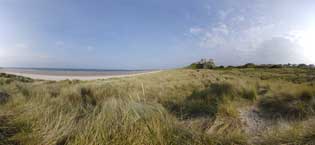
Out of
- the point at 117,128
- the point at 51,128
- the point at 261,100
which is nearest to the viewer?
the point at 117,128

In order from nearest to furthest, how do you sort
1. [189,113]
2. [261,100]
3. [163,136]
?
[163,136] < [189,113] < [261,100]

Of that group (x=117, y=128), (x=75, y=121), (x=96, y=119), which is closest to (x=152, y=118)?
(x=117, y=128)

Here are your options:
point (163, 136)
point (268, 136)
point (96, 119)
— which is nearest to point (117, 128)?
point (96, 119)

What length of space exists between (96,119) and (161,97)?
9.97 ft

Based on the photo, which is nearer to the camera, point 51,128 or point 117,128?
point 117,128

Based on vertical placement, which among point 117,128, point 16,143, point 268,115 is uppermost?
point 117,128

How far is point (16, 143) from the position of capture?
1861 mm

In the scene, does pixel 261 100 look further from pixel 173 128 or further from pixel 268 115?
pixel 173 128

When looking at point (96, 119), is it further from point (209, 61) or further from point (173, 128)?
point (209, 61)

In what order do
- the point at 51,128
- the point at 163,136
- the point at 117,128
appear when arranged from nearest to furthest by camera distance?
1. the point at 163,136
2. the point at 117,128
3. the point at 51,128

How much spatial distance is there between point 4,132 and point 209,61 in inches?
2241

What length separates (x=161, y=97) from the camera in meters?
5.04

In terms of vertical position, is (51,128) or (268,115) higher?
(51,128)

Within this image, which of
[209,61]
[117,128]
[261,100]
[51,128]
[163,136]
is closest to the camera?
[163,136]
